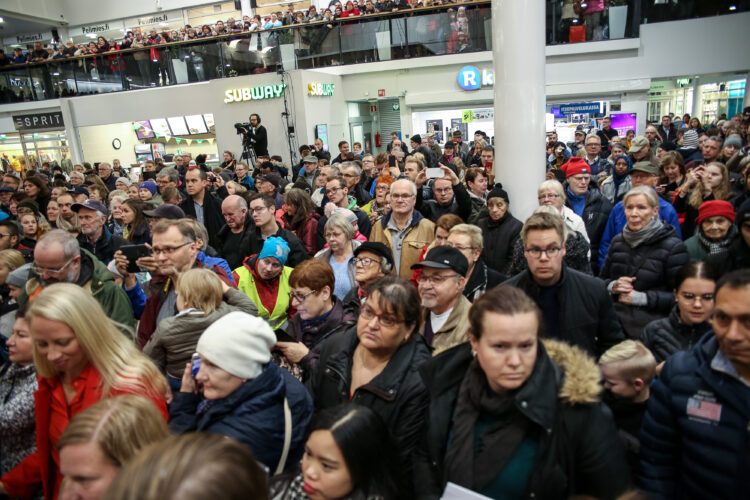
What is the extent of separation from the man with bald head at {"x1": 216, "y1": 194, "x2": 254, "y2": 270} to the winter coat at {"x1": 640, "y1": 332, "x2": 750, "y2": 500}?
11.9 ft

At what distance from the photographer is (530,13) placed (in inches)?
190

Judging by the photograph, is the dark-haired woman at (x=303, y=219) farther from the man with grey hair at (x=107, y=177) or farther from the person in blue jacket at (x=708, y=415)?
the man with grey hair at (x=107, y=177)

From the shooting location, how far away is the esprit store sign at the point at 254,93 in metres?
12.6

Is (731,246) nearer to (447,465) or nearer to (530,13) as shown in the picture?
(447,465)

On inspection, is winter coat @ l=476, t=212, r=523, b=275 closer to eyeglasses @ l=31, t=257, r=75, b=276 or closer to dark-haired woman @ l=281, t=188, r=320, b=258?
dark-haired woman @ l=281, t=188, r=320, b=258

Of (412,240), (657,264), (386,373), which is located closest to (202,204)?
(412,240)

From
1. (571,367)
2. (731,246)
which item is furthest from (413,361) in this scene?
(731,246)

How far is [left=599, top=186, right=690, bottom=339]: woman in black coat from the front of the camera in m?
3.06

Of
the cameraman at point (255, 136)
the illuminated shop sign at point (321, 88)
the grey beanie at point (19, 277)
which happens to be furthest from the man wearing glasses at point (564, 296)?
the illuminated shop sign at point (321, 88)

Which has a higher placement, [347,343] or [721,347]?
[721,347]

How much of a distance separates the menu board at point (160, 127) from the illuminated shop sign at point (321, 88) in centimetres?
686

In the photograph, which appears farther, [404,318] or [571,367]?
[404,318]

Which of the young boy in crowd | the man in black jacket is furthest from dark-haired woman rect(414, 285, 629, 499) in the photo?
the man in black jacket

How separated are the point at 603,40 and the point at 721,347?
535 inches
